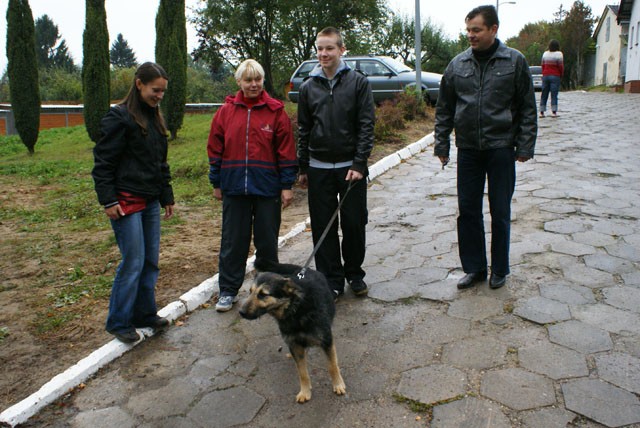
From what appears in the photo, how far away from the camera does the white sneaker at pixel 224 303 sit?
14.0ft

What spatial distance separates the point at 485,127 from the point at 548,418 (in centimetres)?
220

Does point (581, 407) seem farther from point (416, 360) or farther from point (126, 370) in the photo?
point (126, 370)

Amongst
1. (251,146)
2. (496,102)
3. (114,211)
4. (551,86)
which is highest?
(551,86)

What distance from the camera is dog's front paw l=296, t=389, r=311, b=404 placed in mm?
3023

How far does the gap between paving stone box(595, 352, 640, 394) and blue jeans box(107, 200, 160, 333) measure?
308cm

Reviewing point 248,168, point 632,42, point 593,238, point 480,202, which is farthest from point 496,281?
point 632,42

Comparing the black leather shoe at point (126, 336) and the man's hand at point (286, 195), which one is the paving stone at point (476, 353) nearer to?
the man's hand at point (286, 195)

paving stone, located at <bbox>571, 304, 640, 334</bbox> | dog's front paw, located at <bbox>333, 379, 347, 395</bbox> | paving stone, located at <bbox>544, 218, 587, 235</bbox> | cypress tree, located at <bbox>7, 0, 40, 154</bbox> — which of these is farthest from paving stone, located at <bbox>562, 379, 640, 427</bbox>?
cypress tree, located at <bbox>7, 0, 40, 154</bbox>

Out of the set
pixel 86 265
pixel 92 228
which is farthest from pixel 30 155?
pixel 86 265

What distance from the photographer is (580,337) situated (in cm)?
346

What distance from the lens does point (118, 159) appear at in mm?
3443

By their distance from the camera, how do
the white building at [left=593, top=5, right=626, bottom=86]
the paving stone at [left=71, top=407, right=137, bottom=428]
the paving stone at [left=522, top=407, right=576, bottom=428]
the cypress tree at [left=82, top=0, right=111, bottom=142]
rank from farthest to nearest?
1. the white building at [left=593, top=5, right=626, bottom=86]
2. the cypress tree at [left=82, top=0, right=111, bottom=142]
3. the paving stone at [left=71, top=407, right=137, bottom=428]
4. the paving stone at [left=522, top=407, right=576, bottom=428]

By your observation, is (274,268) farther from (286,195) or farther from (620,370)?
(620,370)

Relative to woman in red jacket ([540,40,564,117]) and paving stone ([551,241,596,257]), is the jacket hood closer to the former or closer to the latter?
paving stone ([551,241,596,257])
